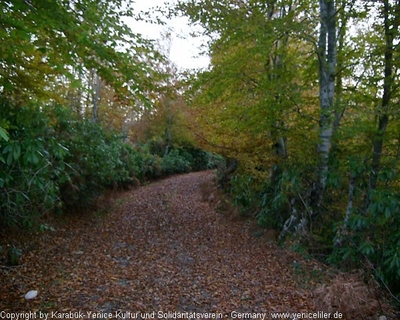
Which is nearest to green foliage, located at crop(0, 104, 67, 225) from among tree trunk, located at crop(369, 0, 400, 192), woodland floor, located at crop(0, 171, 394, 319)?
woodland floor, located at crop(0, 171, 394, 319)

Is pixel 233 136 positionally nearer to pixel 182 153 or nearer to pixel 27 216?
pixel 27 216

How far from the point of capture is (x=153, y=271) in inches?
194

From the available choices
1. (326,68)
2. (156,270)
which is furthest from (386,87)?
(156,270)

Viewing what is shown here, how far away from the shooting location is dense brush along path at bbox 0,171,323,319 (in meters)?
3.83

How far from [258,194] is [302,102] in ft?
11.5

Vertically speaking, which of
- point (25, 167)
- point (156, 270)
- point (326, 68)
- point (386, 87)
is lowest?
point (156, 270)

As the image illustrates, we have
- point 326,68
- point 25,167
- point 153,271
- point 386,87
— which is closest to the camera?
point 25,167

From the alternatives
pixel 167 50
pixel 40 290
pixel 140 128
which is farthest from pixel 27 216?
pixel 167 50

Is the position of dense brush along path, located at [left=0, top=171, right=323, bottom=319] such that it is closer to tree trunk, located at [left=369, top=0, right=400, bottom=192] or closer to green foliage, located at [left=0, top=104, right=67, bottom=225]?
green foliage, located at [left=0, top=104, right=67, bottom=225]

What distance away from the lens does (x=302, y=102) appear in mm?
6129

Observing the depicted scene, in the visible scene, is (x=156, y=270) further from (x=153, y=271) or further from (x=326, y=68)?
(x=326, y=68)

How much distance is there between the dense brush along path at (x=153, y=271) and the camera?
151 inches

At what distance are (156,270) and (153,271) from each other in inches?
2.5

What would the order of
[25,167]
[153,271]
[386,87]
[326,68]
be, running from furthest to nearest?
[326,68] → [386,87] → [153,271] → [25,167]
